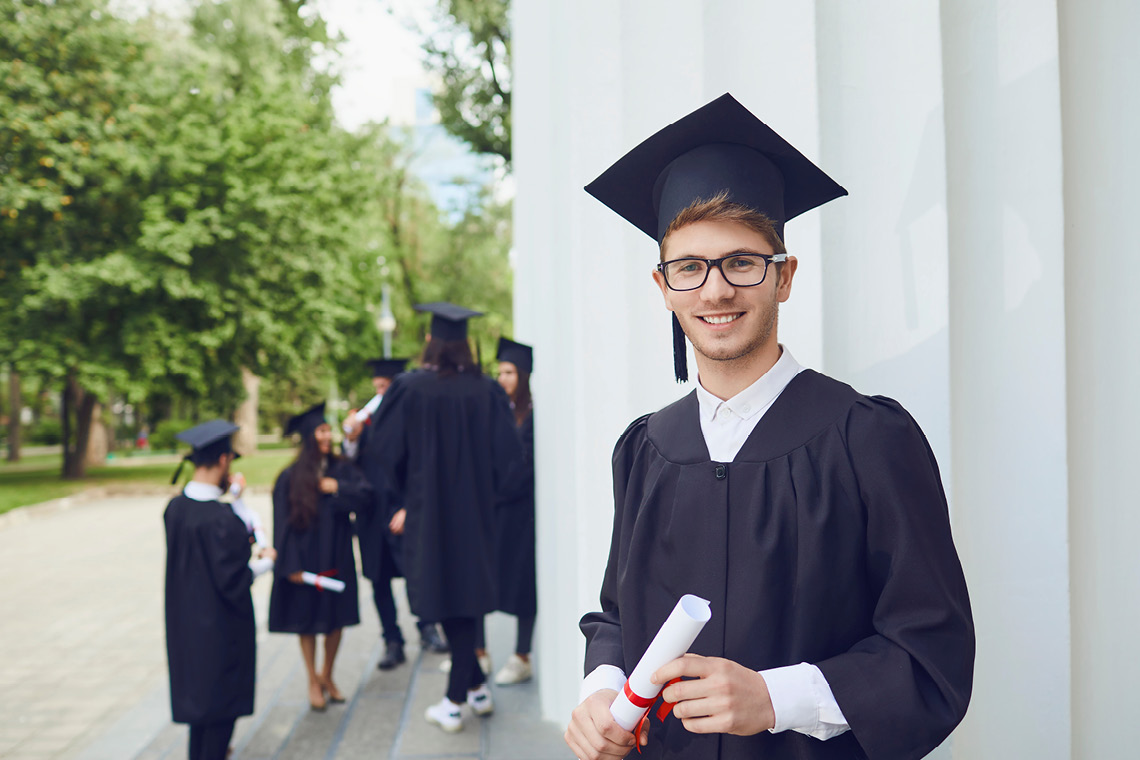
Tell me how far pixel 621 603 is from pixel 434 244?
28.2 meters

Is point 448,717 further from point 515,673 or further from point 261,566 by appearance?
point 261,566

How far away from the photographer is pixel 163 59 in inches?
786

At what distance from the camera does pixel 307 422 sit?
5273 millimetres

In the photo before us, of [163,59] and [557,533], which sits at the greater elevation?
[163,59]

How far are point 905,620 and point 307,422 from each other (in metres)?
4.54

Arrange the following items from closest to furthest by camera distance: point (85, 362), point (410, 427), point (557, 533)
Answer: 1. point (557, 533)
2. point (410, 427)
3. point (85, 362)

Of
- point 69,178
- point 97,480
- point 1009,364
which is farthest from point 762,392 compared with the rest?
point 97,480

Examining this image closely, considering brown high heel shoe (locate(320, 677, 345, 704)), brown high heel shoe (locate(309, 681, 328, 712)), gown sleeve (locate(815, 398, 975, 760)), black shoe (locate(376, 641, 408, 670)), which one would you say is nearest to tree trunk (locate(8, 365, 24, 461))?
black shoe (locate(376, 641, 408, 670))

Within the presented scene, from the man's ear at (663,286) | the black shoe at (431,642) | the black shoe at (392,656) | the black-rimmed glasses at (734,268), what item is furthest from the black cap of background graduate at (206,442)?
the black-rimmed glasses at (734,268)

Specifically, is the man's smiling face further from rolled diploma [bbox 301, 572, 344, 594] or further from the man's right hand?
rolled diploma [bbox 301, 572, 344, 594]

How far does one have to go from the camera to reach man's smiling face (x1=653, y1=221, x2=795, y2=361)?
5.04 ft

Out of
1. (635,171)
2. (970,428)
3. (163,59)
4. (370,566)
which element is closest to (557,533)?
(370,566)

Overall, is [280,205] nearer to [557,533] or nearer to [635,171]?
[557,533]

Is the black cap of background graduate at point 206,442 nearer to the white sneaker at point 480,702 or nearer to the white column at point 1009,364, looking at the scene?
the white sneaker at point 480,702
